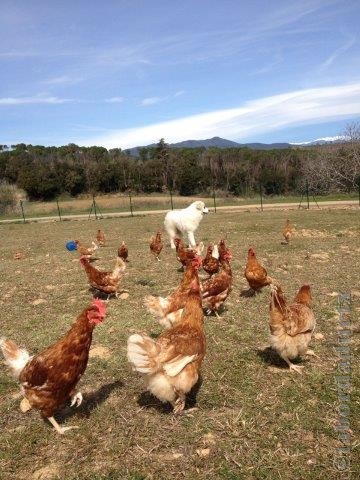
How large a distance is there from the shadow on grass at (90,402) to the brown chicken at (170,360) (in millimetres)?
971

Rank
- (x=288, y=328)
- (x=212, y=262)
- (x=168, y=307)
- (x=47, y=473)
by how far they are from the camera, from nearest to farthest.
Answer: (x=47, y=473), (x=288, y=328), (x=168, y=307), (x=212, y=262)

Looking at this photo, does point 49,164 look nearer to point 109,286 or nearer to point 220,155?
point 220,155

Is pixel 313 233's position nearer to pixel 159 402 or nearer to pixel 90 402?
pixel 159 402

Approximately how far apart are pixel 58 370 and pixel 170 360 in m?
1.19

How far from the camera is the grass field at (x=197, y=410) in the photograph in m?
3.75

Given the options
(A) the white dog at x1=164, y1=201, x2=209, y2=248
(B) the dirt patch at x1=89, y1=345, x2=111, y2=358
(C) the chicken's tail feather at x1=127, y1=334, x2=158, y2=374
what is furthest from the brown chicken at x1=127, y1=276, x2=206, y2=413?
(A) the white dog at x1=164, y1=201, x2=209, y2=248

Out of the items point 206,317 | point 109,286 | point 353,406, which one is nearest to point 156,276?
point 109,286

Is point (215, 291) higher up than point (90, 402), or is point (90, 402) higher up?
point (215, 291)

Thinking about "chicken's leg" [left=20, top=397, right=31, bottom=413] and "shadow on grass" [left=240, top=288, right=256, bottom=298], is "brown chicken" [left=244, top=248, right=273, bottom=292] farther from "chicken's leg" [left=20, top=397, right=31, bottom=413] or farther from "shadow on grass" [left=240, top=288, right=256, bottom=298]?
"chicken's leg" [left=20, top=397, right=31, bottom=413]

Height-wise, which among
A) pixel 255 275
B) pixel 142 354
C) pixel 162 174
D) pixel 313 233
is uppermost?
pixel 162 174

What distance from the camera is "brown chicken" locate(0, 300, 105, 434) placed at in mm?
4094

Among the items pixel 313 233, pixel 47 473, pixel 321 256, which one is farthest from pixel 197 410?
pixel 313 233

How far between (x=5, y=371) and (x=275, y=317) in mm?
3964

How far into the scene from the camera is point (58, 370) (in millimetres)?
4113
